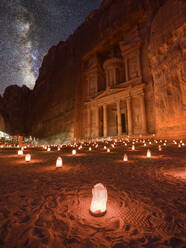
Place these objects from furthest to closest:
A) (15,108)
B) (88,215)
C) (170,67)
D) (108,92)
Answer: (15,108), (108,92), (170,67), (88,215)

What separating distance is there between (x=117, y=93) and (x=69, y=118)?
36.5 ft

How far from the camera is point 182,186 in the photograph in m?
2.60

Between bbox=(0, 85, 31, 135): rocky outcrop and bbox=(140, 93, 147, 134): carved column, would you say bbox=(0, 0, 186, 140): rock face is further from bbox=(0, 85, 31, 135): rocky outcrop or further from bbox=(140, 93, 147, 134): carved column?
bbox=(140, 93, 147, 134): carved column

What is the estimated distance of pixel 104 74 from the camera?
3089 cm

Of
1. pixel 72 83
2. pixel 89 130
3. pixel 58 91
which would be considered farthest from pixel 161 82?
pixel 58 91

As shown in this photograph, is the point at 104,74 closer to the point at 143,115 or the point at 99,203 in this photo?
the point at 143,115


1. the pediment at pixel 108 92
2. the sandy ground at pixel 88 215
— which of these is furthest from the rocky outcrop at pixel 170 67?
the sandy ground at pixel 88 215

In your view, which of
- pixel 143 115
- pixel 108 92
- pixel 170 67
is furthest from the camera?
pixel 108 92

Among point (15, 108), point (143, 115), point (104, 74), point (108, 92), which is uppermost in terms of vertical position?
point (104, 74)

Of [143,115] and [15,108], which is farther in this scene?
[15,108]

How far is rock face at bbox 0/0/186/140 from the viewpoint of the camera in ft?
41.0

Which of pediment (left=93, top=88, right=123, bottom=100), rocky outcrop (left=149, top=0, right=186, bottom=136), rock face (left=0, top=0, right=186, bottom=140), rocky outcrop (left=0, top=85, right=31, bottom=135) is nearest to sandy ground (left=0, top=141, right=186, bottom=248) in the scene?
rocky outcrop (left=149, top=0, right=186, bottom=136)

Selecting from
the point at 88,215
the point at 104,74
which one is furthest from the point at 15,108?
the point at 88,215

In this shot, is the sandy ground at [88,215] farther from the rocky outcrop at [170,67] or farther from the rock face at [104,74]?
the rock face at [104,74]
